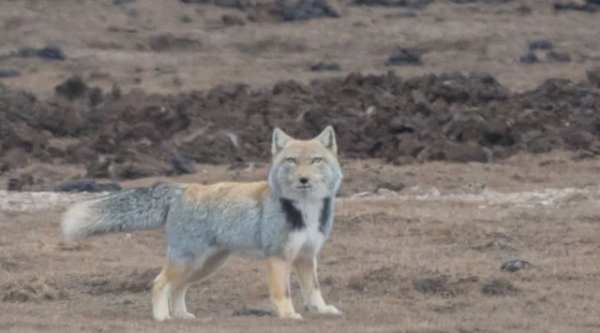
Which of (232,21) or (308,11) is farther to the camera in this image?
(308,11)

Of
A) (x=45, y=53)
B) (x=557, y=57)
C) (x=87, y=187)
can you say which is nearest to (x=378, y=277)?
(x=87, y=187)

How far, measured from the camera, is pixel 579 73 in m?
33.1

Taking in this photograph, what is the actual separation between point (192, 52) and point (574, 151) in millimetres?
18865

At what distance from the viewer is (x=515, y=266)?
39.0ft

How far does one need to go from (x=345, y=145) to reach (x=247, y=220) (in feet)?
41.5

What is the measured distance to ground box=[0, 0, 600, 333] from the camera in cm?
1089

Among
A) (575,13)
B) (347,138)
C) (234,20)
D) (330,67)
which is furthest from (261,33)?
(347,138)

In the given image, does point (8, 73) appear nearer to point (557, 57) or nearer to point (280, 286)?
point (557, 57)

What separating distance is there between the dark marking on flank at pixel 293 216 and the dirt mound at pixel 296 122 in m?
10.5

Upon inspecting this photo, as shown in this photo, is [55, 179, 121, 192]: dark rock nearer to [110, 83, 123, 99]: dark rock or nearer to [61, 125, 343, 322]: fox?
[61, 125, 343, 322]: fox

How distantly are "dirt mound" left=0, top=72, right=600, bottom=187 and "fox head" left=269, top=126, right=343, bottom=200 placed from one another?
408 inches

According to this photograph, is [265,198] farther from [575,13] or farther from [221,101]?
[575,13]

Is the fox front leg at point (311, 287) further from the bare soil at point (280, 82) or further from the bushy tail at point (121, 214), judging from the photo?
the bare soil at point (280, 82)

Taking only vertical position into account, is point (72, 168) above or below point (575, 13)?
above
